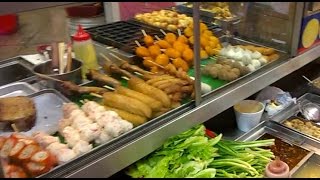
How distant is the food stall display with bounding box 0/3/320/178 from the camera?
1.23 m

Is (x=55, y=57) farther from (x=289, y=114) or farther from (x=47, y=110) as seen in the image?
(x=289, y=114)

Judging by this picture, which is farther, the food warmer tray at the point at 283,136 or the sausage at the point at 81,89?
the food warmer tray at the point at 283,136

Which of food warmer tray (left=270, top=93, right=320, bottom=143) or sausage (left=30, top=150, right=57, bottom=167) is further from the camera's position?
food warmer tray (left=270, top=93, right=320, bottom=143)

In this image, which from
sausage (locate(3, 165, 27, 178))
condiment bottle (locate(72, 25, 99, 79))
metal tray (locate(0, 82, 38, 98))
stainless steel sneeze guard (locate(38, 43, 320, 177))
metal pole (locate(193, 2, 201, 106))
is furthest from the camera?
condiment bottle (locate(72, 25, 99, 79))

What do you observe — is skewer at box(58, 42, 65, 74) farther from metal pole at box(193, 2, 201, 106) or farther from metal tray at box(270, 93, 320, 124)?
metal tray at box(270, 93, 320, 124)

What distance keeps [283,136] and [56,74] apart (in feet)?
3.79

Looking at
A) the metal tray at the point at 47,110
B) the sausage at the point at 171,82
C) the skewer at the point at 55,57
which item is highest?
the skewer at the point at 55,57

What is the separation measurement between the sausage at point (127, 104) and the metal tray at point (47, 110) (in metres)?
0.21

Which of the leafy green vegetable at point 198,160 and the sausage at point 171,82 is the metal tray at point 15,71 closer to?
the sausage at point 171,82

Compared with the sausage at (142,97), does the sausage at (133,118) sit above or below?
below

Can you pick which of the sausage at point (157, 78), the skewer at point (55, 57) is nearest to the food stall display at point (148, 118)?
the sausage at point (157, 78)

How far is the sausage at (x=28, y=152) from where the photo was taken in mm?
1146

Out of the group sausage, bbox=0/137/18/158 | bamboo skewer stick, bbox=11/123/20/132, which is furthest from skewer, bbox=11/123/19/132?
sausage, bbox=0/137/18/158

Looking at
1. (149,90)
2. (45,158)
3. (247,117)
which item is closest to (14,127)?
(45,158)
